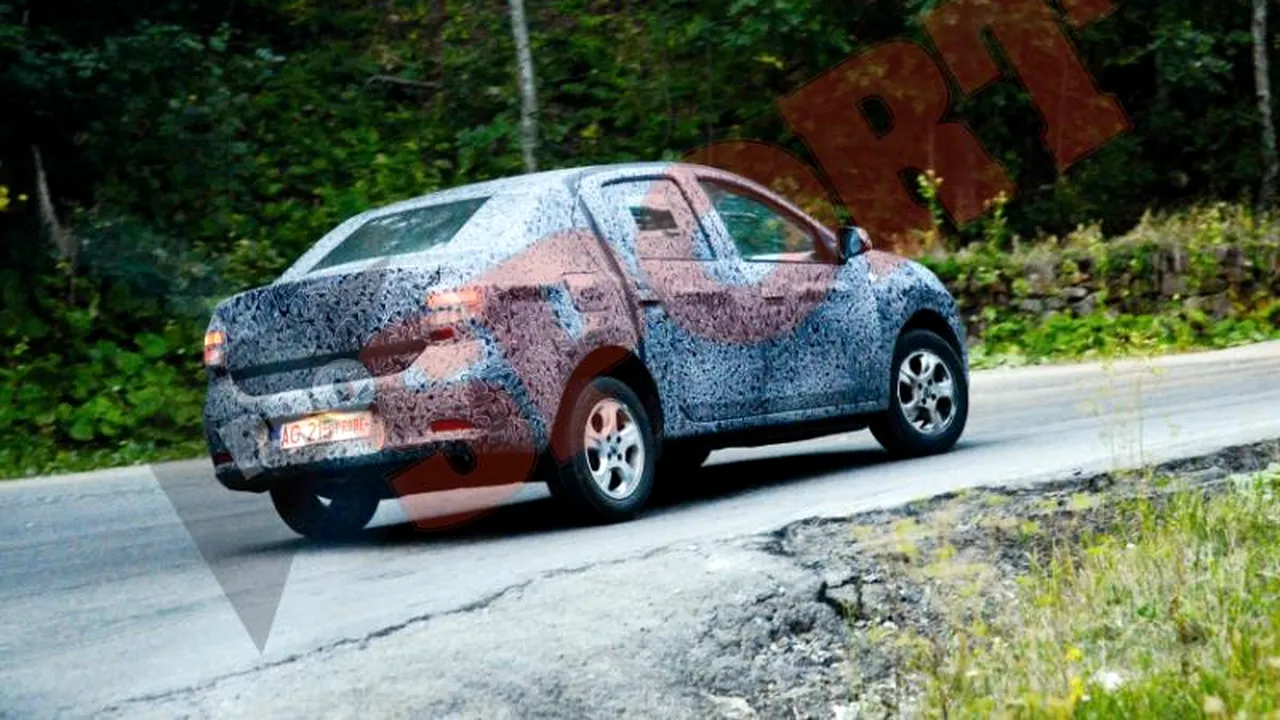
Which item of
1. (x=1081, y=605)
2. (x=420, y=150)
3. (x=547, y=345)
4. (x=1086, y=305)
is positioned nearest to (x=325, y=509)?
(x=547, y=345)

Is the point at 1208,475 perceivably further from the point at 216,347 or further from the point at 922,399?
the point at 216,347

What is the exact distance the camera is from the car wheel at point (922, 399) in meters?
10.3

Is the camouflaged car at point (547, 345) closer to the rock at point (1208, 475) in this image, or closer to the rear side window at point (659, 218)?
the rear side window at point (659, 218)

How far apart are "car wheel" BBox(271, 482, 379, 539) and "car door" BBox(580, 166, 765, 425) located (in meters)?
1.63

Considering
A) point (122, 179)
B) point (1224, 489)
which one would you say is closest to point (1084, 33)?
point (122, 179)

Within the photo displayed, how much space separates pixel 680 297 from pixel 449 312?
1.45 meters

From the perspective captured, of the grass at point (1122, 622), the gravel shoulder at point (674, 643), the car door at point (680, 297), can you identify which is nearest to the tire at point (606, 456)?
the car door at point (680, 297)

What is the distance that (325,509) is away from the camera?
9258 millimetres

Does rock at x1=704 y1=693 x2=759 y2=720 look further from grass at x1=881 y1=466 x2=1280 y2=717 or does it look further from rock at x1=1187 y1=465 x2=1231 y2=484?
rock at x1=1187 y1=465 x2=1231 y2=484

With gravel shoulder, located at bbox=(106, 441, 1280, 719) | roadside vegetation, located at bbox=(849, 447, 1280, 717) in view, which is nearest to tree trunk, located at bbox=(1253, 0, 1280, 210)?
roadside vegetation, located at bbox=(849, 447, 1280, 717)

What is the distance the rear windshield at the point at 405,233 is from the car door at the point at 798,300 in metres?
1.38

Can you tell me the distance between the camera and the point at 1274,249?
19.3 metres

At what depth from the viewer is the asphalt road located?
6207 mm

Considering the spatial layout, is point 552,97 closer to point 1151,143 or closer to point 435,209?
point 1151,143
